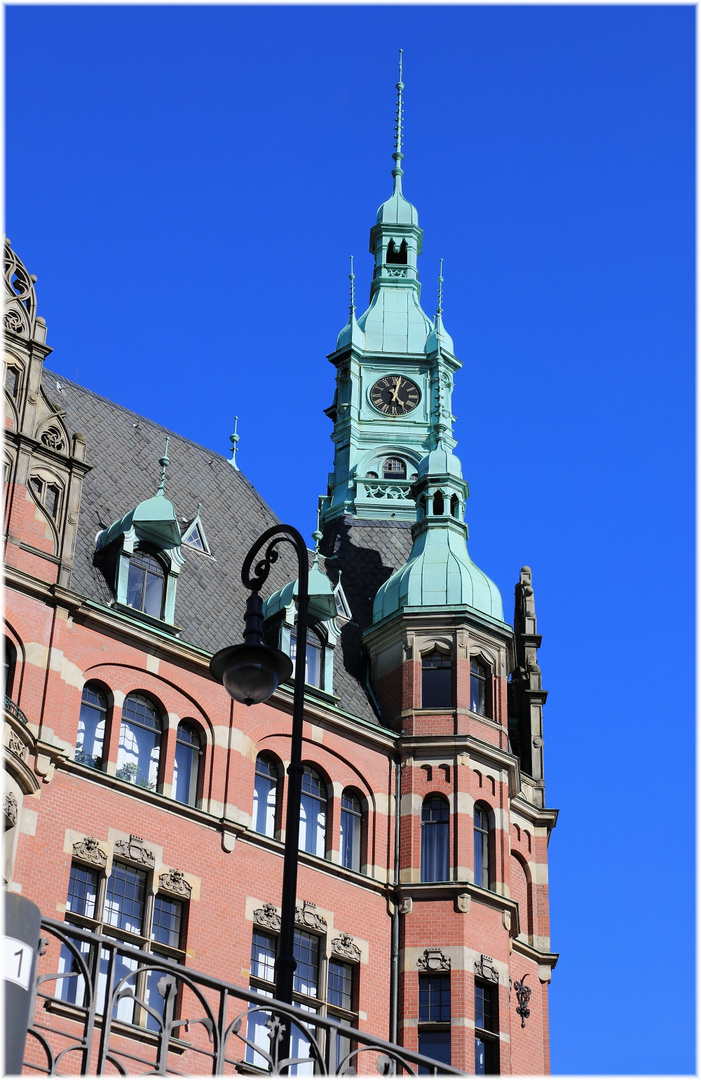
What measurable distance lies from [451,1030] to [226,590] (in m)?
10.7

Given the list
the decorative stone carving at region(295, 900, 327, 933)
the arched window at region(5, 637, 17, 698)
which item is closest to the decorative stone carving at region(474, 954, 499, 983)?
the decorative stone carving at region(295, 900, 327, 933)

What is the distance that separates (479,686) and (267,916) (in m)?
8.04

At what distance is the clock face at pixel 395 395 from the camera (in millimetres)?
46812

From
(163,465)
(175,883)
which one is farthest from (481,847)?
(163,465)

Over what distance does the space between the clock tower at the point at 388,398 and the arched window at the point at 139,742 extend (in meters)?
12.5

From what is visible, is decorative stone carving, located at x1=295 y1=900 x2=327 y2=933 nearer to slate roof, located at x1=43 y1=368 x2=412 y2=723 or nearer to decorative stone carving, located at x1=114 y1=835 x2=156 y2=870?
decorative stone carving, located at x1=114 y1=835 x2=156 y2=870

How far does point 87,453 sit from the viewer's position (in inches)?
1496

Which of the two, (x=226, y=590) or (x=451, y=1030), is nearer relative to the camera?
(x=451, y=1030)

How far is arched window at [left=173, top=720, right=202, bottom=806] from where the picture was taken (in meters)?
32.8

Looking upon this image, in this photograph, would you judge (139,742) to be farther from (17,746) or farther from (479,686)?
(479,686)

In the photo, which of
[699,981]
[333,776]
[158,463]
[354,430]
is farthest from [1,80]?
[354,430]

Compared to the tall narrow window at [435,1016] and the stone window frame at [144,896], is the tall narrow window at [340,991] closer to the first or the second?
the tall narrow window at [435,1016]

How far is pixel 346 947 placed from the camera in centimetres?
3366

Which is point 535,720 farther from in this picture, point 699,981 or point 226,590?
point 699,981
